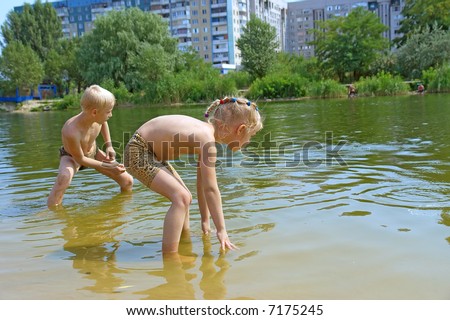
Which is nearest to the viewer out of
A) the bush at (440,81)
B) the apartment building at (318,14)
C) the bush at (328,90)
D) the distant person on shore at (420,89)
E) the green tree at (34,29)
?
the bush at (440,81)

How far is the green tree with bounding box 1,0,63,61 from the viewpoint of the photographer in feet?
246

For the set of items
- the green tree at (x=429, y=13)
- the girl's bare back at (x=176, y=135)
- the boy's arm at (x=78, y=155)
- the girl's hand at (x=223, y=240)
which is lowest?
the girl's hand at (x=223, y=240)

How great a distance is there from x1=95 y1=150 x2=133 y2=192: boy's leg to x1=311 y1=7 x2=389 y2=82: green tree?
46.8 meters

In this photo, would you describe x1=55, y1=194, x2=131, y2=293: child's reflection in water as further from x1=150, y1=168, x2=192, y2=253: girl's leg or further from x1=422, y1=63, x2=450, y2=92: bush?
x1=422, y1=63, x2=450, y2=92: bush

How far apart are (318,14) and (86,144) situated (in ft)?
425

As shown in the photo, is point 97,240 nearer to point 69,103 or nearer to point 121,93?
point 121,93

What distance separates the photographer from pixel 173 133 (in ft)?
12.2

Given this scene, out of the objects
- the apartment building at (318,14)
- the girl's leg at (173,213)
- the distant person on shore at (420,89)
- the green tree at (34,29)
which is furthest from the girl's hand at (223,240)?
the apartment building at (318,14)

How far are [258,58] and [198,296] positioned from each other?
56.5m

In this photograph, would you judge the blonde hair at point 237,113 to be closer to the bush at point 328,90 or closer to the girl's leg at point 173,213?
the girl's leg at point 173,213

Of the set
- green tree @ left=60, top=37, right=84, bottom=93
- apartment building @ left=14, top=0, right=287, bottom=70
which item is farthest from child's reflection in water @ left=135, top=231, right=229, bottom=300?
apartment building @ left=14, top=0, right=287, bottom=70

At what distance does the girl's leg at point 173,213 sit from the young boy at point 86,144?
1.61 m

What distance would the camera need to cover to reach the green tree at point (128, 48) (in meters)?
49.0
